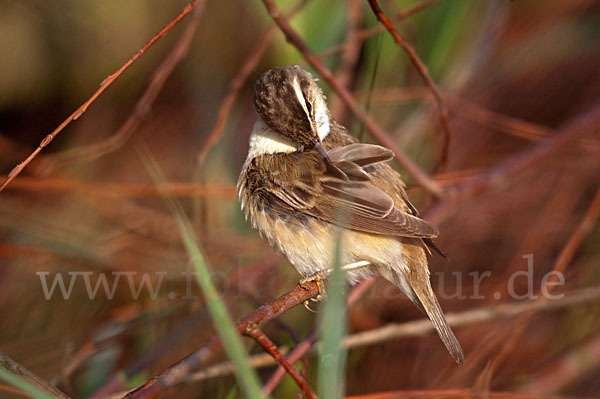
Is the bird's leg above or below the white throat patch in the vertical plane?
below

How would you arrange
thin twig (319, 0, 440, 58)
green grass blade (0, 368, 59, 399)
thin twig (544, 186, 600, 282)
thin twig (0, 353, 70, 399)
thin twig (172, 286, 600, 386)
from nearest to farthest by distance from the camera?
green grass blade (0, 368, 59, 399), thin twig (0, 353, 70, 399), thin twig (319, 0, 440, 58), thin twig (172, 286, 600, 386), thin twig (544, 186, 600, 282)

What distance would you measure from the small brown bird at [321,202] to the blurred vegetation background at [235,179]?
413 millimetres

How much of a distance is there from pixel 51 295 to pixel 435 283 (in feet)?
7.45

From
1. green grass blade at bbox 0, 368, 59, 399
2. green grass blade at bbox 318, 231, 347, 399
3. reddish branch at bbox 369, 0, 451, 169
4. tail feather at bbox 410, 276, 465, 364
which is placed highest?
reddish branch at bbox 369, 0, 451, 169

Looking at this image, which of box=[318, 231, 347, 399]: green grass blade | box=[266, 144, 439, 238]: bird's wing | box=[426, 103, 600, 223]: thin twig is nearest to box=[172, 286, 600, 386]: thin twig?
box=[426, 103, 600, 223]: thin twig

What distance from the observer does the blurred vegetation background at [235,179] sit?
3572mm

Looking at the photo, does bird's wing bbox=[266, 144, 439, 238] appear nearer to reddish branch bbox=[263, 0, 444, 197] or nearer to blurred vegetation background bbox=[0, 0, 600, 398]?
reddish branch bbox=[263, 0, 444, 197]

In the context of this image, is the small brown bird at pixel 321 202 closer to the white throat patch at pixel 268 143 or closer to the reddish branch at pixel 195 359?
the white throat patch at pixel 268 143

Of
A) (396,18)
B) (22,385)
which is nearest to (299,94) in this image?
(396,18)

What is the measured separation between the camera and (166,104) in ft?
18.3

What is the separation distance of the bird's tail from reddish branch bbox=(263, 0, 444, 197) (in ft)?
1.97

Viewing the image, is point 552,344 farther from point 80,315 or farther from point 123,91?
point 123,91

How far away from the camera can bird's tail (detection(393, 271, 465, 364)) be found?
256 centimetres

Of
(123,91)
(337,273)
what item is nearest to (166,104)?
(123,91)
